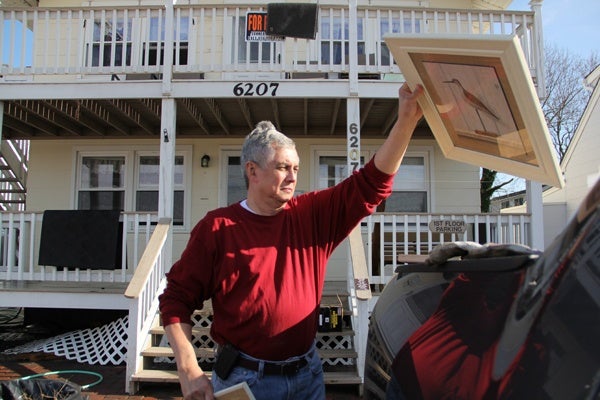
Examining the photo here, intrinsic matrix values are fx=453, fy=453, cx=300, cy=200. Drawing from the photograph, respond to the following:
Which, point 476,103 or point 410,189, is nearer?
point 476,103

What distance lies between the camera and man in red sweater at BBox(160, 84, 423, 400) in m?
1.76

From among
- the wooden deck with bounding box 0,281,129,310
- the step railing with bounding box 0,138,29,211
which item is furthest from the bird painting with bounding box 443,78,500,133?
the step railing with bounding box 0,138,29,211

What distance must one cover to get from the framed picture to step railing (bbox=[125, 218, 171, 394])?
13.2ft

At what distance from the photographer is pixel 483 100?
1367 mm

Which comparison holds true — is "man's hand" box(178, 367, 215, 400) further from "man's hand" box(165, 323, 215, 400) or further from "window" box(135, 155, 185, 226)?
"window" box(135, 155, 185, 226)

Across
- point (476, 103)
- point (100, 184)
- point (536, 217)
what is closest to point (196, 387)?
point (476, 103)

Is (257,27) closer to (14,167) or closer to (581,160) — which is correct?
(14,167)

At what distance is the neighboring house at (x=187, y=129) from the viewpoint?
6133 mm

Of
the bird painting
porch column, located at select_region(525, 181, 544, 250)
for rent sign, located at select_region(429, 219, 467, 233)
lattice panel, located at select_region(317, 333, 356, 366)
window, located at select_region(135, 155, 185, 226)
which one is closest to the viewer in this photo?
the bird painting

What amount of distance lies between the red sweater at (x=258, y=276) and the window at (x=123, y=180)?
6.59 m

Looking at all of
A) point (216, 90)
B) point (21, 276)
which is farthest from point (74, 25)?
point (21, 276)

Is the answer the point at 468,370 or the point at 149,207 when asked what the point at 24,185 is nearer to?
the point at 149,207

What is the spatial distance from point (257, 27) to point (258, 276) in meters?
5.32

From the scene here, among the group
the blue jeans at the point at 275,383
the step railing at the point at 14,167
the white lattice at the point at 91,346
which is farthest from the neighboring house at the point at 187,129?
the blue jeans at the point at 275,383
